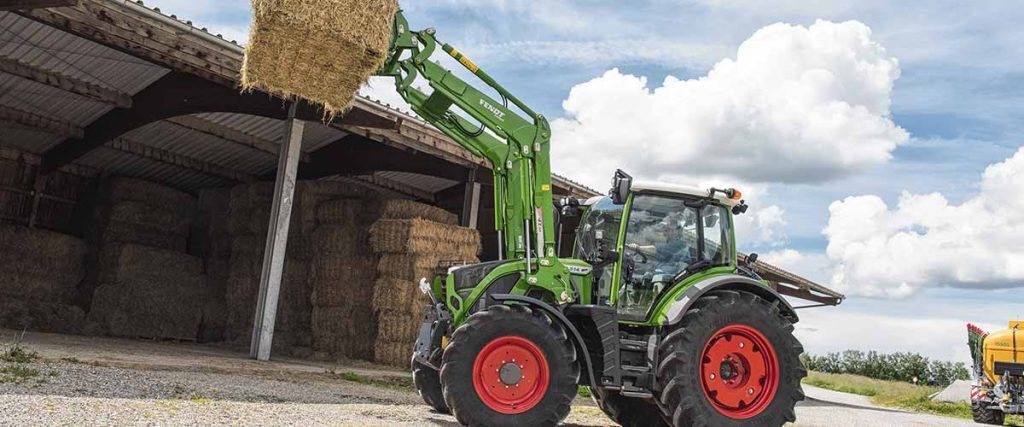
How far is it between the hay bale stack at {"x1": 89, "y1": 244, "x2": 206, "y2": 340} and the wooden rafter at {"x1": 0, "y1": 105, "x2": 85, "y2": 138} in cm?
243

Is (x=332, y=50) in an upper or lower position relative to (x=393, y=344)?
upper

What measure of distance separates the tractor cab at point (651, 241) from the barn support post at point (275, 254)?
6926 mm

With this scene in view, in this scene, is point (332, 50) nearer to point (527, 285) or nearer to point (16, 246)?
point (527, 285)

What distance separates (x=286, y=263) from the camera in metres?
16.2

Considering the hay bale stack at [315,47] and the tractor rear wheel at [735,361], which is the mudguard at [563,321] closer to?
the tractor rear wheel at [735,361]

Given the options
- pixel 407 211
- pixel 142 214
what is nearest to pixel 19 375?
pixel 407 211

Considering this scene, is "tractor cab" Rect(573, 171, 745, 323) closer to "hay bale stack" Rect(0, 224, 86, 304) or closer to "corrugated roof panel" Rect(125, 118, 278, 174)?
"corrugated roof panel" Rect(125, 118, 278, 174)

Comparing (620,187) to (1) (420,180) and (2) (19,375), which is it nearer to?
(2) (19,375)

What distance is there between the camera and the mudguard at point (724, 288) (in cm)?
680

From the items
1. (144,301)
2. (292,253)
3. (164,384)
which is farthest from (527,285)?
(144,301)

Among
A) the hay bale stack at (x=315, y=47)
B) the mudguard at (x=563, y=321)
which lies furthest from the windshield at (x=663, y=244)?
the hay bale stack at (x=315, y=47)

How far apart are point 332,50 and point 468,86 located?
1529 mm

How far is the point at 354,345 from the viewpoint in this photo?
1505 centimetres

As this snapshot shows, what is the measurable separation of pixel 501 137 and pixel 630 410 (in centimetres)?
271
